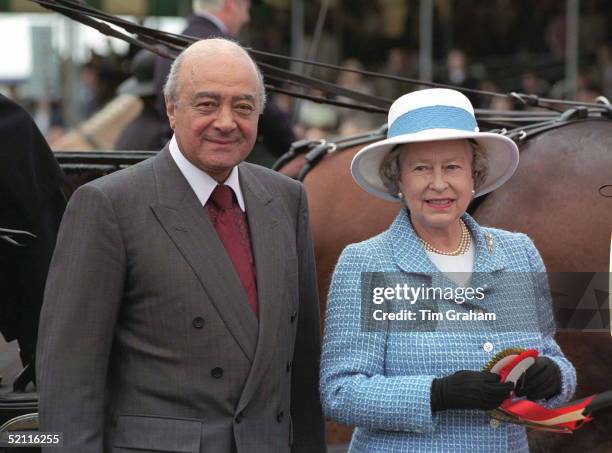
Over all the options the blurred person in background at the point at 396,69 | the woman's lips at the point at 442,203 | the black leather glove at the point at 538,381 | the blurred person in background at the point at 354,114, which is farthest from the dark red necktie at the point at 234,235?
the blurred person in background at the point at 396,69

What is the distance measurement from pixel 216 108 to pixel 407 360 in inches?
27.7

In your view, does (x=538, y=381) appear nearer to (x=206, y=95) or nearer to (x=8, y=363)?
(x=206, y=95)

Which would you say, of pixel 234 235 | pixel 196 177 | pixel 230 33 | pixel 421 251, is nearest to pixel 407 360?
pixel 421 251

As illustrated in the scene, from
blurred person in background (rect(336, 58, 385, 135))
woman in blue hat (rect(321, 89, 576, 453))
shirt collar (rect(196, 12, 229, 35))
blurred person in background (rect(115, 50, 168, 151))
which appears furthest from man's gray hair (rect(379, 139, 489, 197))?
blurred person in background (rect(336, 58, 385, 135))

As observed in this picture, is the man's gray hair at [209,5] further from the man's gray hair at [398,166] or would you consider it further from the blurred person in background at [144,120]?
the man's gray hair at [398,166]

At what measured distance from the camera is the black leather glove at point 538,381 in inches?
93.9

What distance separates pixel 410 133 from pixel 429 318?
43 centimetres

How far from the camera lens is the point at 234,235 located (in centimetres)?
260

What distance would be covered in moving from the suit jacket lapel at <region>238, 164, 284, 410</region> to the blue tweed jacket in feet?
0.43

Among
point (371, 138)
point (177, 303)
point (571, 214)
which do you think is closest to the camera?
point (177, 303)

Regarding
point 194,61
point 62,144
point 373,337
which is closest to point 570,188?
point 373,337

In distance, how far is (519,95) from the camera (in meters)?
3.88

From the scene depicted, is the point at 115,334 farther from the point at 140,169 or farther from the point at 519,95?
the point at 519,95

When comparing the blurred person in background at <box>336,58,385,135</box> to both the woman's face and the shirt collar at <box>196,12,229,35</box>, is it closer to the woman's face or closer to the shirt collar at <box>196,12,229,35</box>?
the shirt collar at <box>196,12,229,35</box>
